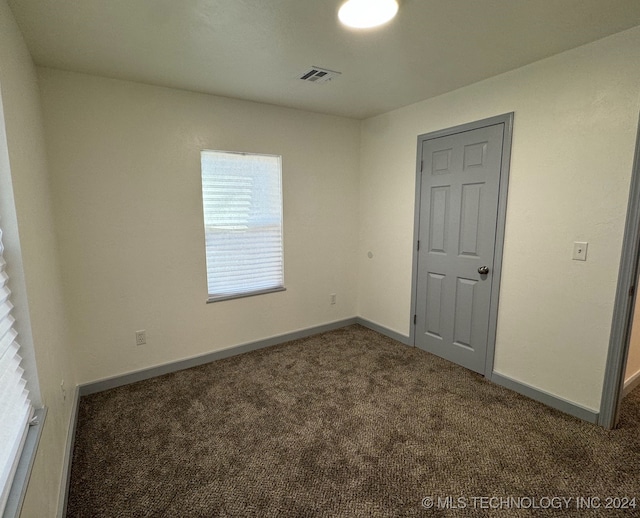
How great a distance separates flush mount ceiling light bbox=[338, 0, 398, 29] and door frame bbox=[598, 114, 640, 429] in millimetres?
1641

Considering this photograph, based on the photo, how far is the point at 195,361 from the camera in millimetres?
3158

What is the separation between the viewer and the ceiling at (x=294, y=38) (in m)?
1.71

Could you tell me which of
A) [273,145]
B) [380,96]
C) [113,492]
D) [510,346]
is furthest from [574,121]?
[113,492]

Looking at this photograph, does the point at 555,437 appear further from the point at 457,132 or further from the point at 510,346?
the point at 457,132

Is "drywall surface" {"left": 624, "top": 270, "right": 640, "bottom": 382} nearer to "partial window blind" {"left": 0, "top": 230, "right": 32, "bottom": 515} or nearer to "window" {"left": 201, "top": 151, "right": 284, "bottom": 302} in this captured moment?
"window" {"left": 201, "top": 151, "right": 284, "bottom": 302}

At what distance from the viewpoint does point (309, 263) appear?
12.4 ft

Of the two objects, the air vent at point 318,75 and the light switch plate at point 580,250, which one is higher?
the air vent at point 318,75

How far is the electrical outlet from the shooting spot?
2.88 m

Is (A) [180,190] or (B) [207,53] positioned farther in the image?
(A) [180,190]

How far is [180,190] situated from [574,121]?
303 centimetres

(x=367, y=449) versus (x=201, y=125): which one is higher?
(x=201, y=125)

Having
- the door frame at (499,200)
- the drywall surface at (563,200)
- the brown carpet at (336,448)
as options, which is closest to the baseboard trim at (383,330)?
the brown carpet at (336,448)

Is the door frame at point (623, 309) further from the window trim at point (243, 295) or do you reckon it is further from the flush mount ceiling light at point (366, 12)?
the window trim at point (243, 295)

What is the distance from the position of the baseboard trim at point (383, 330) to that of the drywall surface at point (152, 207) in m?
0.97
